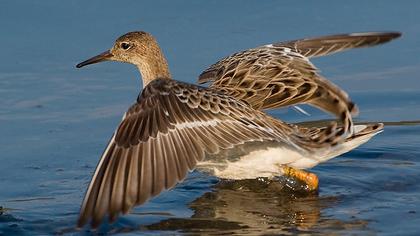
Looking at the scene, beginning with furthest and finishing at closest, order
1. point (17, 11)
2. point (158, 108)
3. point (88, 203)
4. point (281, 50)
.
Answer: point (17, 11), point (281, 50), point (158, 108), point (88, 203)

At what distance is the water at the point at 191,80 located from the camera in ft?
32.5

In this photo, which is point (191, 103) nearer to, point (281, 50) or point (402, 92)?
point (281, 50)

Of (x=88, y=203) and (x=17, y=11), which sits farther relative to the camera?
(x=17, y=11)

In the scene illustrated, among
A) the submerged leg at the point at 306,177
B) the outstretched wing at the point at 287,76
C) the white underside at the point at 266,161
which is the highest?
the outstretched wing at the point at 287,76

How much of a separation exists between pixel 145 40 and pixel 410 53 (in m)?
3.53

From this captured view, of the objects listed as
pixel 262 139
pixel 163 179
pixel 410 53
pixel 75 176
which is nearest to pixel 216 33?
pixel 410 53

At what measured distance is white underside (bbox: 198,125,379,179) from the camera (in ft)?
33.0

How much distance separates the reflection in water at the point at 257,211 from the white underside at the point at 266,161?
33 cm

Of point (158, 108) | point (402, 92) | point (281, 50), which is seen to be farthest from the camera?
point (402, 92)

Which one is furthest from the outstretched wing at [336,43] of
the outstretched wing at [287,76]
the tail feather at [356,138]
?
the tail feather at [356,138]

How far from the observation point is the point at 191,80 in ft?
42.1

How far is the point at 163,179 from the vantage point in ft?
28.0

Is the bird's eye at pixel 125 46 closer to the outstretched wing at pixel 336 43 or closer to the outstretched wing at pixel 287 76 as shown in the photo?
the outstretched wing at pixel 287 76

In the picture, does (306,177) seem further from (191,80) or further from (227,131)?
(191,80)
